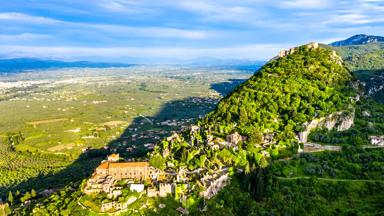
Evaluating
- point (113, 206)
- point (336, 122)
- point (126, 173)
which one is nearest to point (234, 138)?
point (126, 173)

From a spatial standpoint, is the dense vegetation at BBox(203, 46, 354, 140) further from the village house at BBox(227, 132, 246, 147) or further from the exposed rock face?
the village house at BBox(227, 132, 246, 147)

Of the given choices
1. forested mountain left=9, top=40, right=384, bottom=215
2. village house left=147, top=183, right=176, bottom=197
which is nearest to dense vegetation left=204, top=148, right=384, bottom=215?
forested mountain left=9, top=40, right=384, bottom=215

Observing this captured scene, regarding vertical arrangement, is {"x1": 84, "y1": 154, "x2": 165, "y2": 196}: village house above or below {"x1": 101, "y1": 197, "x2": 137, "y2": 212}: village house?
above

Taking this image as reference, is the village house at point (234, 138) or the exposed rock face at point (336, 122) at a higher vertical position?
the exposed rock face at point (336, 122)

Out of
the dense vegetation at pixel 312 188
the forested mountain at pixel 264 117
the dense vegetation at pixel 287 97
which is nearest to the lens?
the dense vegetation at pixel 312 188

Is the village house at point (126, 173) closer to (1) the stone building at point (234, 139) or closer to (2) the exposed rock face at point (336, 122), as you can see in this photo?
(1) the stone building at point (234, 139)

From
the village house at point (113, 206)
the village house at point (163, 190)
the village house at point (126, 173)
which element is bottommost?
the village house at point (113, 206)

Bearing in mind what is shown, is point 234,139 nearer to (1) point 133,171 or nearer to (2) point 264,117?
(2) point 264,117

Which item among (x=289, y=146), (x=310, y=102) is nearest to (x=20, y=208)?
(x=289, y=146)

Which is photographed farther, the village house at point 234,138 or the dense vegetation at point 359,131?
the dense vegetation at point 359,131

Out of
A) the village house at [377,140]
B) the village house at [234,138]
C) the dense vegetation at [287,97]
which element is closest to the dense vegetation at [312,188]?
the village house at [377,140]

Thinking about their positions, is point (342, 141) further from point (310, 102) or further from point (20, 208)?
point (20, 208)

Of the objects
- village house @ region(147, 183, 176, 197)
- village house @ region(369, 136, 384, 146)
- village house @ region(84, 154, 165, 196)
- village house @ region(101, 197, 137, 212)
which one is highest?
village house @ region(369, 136, 384, 146)
